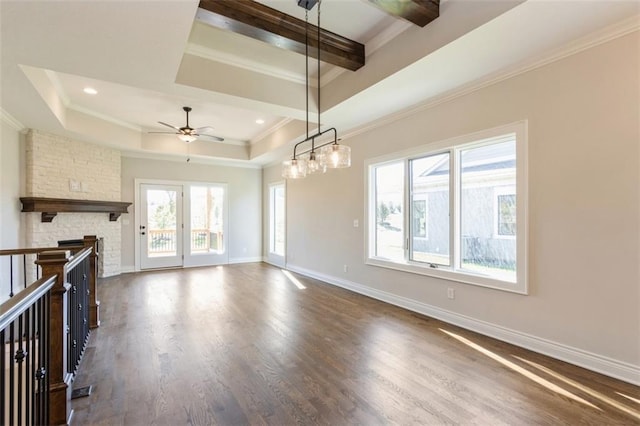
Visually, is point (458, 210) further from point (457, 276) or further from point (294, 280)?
point (294, 280)

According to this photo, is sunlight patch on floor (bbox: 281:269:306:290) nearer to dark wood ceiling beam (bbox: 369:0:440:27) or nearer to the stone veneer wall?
the stone veneer wall

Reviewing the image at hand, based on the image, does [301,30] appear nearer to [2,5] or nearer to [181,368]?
[2,5]

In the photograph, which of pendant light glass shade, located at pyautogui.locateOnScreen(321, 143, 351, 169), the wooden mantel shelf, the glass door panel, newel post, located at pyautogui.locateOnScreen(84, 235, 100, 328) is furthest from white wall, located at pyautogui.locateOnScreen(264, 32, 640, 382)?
the wooden mantel shelf

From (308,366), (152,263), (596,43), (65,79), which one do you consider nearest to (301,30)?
(596,43)

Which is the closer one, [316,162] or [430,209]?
[316,162]

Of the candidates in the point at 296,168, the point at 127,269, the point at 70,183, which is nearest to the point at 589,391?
the point at 296,168

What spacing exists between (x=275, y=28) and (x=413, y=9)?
4.08ft

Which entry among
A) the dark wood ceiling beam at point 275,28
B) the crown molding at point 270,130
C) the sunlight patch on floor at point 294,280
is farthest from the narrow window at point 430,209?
the crown molding at point 270,130

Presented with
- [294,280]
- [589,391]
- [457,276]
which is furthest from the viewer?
[294,280]

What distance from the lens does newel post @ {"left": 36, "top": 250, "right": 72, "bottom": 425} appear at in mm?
1933

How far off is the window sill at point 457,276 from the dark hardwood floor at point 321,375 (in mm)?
556

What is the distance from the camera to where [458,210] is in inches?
147

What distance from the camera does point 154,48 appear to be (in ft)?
8.93

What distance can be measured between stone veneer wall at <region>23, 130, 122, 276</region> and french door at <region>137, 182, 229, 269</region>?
613 millimetres
